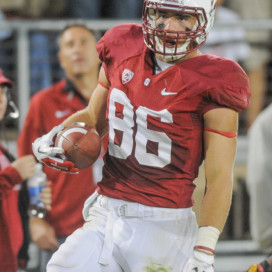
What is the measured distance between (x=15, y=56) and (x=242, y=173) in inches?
71.6

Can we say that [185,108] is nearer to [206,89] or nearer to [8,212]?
[206,89]

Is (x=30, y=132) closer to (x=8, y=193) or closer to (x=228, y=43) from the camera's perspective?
(x=8, y=193)

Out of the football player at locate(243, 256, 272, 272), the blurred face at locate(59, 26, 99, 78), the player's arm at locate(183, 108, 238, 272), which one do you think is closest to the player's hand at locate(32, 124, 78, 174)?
the player's arm at locate(183, 108, 238, 272)

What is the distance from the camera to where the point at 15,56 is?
18.4ft

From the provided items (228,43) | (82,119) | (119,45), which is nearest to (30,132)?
(82,119)

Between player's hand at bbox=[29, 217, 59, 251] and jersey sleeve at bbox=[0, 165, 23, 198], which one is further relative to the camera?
player's hand at bbox=[29, 217, 59, 251]

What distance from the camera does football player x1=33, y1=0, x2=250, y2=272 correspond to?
3.06 m

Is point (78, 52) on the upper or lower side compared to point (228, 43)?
upper

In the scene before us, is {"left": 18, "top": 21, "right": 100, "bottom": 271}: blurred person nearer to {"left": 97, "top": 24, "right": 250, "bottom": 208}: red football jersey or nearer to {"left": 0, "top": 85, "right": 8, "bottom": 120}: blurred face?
{"left": 0, "top": 85, "right": 8, "bottom": 120}: blurred face

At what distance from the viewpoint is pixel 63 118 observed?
4.78 metres

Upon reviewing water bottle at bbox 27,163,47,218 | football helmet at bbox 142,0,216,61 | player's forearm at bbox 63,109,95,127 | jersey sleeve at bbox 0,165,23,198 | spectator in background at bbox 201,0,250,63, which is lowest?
water bottle at bbox 27,163,47,218

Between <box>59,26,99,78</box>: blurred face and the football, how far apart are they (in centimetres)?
165

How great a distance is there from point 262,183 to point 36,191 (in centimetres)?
170

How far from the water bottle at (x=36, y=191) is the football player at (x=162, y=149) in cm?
98
